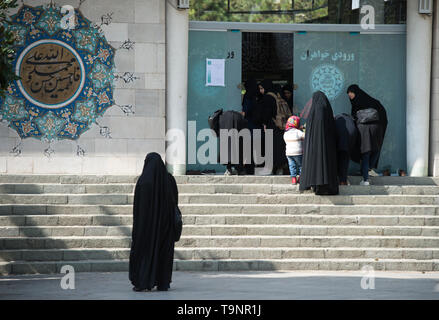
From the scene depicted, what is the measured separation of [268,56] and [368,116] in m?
2.35

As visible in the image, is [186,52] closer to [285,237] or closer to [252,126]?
[252,126]

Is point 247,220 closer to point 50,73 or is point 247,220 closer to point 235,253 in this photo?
point 235,253

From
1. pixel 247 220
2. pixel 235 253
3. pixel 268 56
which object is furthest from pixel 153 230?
pixel 268 56

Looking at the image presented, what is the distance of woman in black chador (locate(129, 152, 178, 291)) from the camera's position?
8.30m

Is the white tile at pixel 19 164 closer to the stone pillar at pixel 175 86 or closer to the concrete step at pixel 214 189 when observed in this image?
the concrete step at pixel 214 189

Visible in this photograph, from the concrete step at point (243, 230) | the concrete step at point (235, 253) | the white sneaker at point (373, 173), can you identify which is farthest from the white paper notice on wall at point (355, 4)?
the concrete step at point (235, 253)

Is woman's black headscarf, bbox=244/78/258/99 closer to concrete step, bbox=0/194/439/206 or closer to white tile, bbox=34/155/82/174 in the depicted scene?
concrete step, bbox=0/194/439/206

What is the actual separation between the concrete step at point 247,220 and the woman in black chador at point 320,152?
0.55 metres

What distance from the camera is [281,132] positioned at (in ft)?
44.1

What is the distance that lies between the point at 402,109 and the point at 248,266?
5.16 metres

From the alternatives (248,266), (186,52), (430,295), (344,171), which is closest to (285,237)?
(248,266)

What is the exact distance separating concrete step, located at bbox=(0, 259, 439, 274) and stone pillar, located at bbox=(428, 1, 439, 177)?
125 inches

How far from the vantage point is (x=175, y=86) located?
42.0 ft

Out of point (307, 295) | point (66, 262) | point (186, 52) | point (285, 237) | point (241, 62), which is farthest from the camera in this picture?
point (241, 62)
